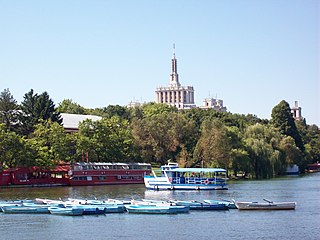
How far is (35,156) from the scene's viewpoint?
335 feet

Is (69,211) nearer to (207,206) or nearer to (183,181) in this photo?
(207,206)

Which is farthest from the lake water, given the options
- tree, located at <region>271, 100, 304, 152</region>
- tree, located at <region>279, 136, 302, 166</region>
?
tree, located at <region>271, 100, 304, 152</region>

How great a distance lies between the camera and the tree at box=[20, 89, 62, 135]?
117 m

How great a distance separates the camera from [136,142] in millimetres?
122875

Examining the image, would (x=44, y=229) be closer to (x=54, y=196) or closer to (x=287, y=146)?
(x=54, y=196)

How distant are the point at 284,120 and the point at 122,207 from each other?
9564cm

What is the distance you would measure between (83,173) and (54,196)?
24893mm

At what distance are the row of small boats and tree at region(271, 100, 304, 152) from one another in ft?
294

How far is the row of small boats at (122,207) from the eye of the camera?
61.9m

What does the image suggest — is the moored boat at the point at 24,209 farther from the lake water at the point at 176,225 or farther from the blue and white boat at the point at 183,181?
the blue and white boat at the point at 183,181

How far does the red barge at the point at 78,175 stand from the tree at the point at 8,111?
43.8 ft

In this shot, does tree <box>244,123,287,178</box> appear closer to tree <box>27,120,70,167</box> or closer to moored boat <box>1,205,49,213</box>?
tree <box>27,120,70,167</box>

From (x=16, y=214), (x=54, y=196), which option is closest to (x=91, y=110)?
(x=54, y=196)

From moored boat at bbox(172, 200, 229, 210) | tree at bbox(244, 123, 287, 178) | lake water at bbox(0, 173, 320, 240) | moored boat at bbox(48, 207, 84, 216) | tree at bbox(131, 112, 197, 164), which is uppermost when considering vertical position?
tree at bbox(131, 112, 197, 164)
